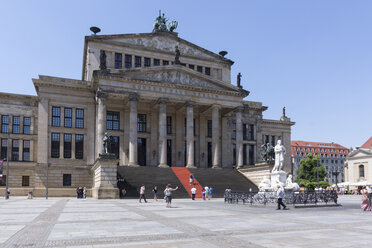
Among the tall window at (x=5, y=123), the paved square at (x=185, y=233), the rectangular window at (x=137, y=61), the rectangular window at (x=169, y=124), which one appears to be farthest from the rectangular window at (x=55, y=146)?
the paved square at (x=185, y=233)

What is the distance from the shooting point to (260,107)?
6750cm

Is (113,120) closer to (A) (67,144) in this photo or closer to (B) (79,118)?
(B) (79,118)

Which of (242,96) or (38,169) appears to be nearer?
(38,169)

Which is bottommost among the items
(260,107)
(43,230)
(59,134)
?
(43,230)

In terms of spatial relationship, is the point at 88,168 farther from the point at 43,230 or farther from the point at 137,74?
the point at 43,230

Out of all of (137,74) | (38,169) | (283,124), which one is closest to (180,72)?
(137,74)

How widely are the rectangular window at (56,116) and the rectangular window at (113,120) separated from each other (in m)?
6.92

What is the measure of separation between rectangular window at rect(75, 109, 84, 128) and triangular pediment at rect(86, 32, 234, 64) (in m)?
11.7

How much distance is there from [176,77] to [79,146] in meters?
17.7

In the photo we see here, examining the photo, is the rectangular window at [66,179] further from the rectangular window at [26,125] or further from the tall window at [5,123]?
the tall window at [5,123]

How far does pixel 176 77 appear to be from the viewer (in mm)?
54938

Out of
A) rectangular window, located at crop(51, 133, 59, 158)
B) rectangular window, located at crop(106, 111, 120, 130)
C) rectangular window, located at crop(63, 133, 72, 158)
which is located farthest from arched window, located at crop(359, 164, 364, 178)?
rectangular window, located at crop(51, 133, 59, 158)

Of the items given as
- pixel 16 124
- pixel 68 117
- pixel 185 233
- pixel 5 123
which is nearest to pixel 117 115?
pixel 68 117

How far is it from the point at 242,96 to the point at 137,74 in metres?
17.7
